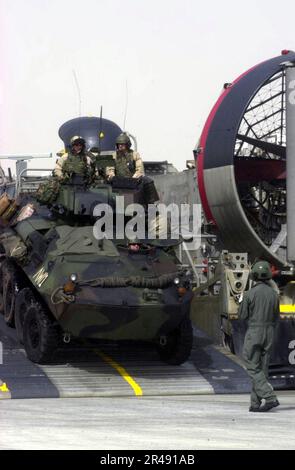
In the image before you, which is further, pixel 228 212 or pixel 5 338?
pixel 228 212

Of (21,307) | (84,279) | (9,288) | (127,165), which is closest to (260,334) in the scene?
(84,279)

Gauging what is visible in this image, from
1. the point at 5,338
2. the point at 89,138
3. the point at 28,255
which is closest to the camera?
the point at 28,255

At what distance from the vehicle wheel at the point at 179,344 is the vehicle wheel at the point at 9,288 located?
6.53 feet

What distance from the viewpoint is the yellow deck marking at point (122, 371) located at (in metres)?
11.0

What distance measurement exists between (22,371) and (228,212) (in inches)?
237

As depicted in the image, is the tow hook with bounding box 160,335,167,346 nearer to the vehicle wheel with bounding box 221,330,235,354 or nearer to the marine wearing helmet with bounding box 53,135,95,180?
the vehicle wheel with bounding box 221,330,235,354

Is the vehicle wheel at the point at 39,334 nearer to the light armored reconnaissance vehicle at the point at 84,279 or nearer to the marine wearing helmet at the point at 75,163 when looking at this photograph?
the light armored reconnaissance vehicle at the point at 84,279

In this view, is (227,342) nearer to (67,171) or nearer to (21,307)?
(21,307)

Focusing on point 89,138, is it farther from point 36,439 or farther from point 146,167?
point 36,439

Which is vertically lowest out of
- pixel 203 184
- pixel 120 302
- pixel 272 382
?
pixel 272 382

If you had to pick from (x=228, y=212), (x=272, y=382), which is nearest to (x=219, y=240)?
(x=228, y=212)

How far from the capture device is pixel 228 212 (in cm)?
1653

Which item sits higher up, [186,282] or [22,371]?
[186,282]

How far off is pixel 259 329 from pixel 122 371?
263 cm
